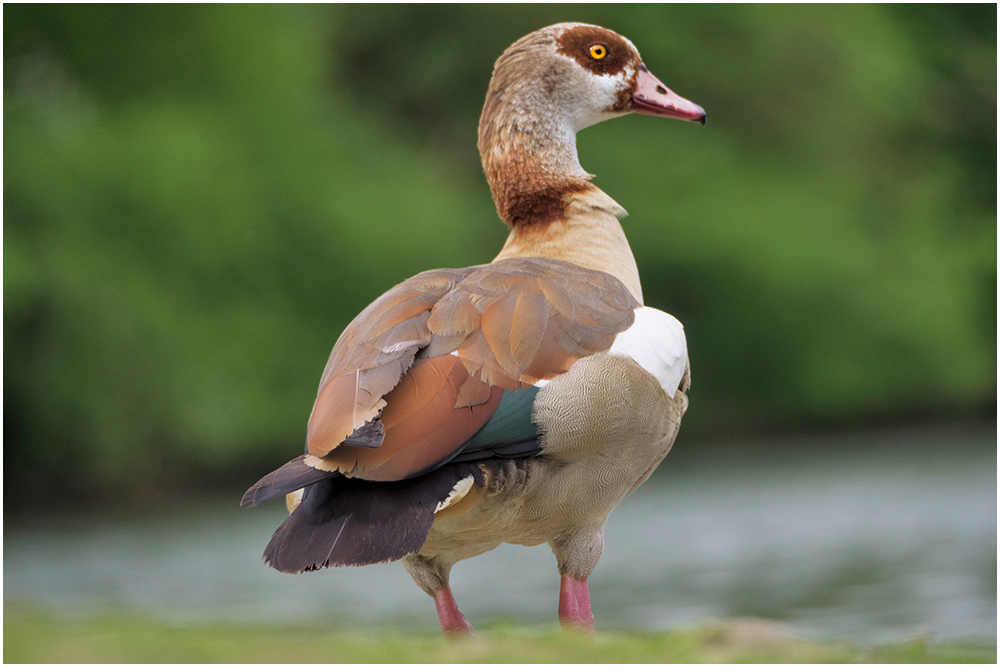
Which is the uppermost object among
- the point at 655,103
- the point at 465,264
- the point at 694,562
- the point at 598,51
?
the point at 465,264

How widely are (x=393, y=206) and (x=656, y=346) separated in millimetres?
10648

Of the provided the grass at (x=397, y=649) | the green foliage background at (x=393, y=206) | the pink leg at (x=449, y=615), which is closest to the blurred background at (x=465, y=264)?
the green foliage background at (x=393, y=206)

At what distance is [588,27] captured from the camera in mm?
4395

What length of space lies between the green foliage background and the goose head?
743 centimetres

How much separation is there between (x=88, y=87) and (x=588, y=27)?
904cm

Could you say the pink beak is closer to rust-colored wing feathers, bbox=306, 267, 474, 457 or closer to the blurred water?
rust-colored wing feathers, bbox=306, 267, 474, 457

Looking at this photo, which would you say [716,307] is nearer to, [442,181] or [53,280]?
[442,181]

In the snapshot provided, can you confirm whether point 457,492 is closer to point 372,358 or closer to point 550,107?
point 372,358

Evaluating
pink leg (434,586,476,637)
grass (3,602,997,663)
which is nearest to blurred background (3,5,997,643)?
grass (3,602,997,663)

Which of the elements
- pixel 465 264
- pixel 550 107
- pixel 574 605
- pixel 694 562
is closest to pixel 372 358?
pixel 574 605

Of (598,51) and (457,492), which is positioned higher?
(598,51)

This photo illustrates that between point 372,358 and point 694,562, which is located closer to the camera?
point 372,358

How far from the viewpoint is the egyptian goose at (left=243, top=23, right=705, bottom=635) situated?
2.72m

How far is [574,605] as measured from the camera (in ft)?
11.6
